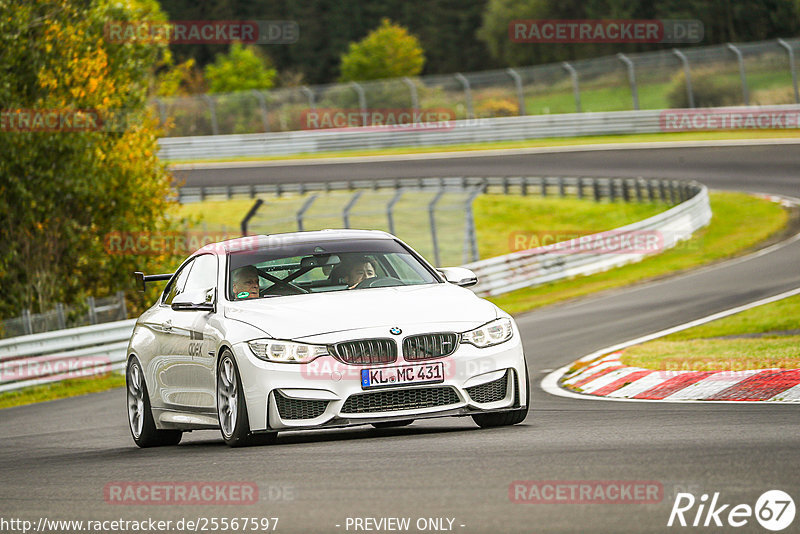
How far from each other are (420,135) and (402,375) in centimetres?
4636

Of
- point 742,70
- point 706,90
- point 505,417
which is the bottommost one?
point 706,90

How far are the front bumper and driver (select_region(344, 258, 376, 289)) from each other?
1.29m

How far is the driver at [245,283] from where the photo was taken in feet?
32.0

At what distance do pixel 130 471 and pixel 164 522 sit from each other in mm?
2117

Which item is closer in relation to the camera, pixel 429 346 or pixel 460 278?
pixel 429 346

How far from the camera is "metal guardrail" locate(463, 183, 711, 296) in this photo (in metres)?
27.8

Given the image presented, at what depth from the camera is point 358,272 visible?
9.92 m

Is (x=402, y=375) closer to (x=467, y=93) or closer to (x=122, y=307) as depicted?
(x=122, y=307)

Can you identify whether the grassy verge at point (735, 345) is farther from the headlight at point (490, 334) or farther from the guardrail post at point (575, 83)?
the guardrail post at point (575, 83)

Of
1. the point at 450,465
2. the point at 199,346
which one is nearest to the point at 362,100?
the point at 199,346

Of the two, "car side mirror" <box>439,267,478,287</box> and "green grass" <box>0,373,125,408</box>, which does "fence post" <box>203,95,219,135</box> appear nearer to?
"green grass" <box>0,373,125,408</box>

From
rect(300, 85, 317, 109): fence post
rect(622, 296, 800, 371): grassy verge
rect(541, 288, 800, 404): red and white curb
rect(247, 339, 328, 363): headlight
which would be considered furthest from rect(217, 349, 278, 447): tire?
rect(300, 85, 317, 109): fence post

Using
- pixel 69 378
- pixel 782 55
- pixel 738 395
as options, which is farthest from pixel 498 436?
pixel 782 55

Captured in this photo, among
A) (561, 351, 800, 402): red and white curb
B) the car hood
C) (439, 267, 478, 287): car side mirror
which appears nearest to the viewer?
the car hood
